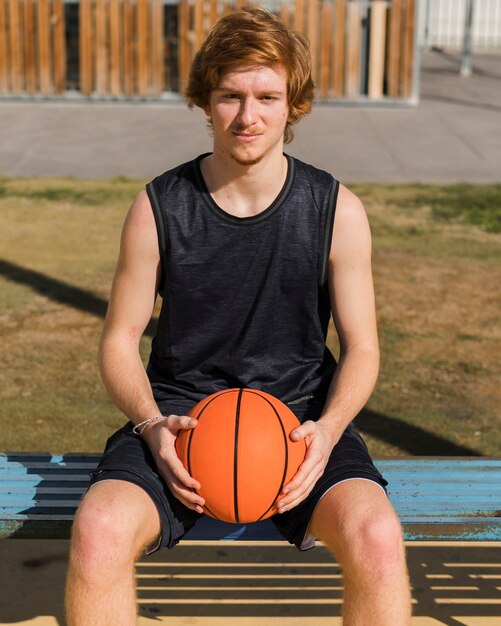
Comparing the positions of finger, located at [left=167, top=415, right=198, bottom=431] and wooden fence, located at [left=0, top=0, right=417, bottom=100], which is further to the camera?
wooden fence, located at [left=0, top=0, right=417, bottom=100]

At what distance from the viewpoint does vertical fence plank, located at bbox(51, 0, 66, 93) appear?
17500 millimetres

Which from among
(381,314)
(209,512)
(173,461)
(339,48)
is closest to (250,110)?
(173,461)

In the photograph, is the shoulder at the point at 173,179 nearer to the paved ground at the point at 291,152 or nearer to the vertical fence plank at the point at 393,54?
the paved ground at the point at 291,152

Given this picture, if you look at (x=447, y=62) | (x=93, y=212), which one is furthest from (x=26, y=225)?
(x=447, y=62)

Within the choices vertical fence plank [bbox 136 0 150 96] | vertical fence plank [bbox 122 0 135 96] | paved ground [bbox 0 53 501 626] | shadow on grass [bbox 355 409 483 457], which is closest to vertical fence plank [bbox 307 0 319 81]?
paved ground [bbox 0 53 501 626]

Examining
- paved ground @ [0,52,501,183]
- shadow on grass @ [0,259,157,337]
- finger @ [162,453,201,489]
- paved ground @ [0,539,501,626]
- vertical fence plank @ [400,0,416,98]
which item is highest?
finger @ [162,453,201,489]

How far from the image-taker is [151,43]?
17.7m

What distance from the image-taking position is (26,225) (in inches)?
409

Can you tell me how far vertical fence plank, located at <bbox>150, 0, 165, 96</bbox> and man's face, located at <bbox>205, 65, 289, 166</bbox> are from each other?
1422 centimetres

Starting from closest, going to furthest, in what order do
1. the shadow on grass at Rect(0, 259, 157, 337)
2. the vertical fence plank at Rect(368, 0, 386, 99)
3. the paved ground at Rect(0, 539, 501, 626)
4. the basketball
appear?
1. the basketball
2. the paved ground at Rect(0, 539, 501, 626)
3. the shadow on grass at Rect(0, 259, 157, 337)
4. the vertical fence plank at Rect(368, 0, 386, 99)

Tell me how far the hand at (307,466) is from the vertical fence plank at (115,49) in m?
14.8

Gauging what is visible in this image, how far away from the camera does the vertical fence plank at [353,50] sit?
57.9ft

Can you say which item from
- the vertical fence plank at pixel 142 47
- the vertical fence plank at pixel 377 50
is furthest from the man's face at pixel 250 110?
the vertical fence plank at pixel 377 50

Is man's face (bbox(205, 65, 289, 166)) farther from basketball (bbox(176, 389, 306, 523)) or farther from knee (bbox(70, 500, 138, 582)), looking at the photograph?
knee (bbox(70, 500, 138, 582))
